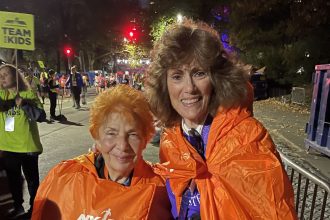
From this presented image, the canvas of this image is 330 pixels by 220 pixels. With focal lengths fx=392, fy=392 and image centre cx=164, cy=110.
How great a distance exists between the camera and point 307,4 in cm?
1487

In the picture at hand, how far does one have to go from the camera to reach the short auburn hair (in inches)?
82.4

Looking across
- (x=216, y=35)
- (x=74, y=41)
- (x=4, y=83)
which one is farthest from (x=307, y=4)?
(x=74, y=41)

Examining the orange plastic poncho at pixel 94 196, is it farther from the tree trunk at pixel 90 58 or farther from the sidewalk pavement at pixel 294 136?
the tree trunk at pixel 90 58

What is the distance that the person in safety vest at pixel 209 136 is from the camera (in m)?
1.60

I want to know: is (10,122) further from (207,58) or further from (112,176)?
(207,58)

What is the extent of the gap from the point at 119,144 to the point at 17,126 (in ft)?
10.3

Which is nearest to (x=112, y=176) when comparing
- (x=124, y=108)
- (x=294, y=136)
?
(x=124, y=108)

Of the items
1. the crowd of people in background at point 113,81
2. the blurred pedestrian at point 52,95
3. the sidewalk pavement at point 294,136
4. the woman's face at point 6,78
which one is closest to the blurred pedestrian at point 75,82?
the crowd of people in background at point 113,81

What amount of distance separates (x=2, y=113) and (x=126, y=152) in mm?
3289

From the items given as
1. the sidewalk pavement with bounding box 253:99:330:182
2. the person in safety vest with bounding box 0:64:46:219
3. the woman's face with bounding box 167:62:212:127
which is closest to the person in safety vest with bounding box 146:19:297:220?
the woman's face with bounding box 167:62:212:127

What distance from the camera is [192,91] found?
1.93 m

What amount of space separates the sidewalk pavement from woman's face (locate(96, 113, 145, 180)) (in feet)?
9.83

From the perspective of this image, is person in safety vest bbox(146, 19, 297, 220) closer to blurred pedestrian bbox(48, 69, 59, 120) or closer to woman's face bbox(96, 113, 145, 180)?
woman's face bbox(96, 113, 145, 180)

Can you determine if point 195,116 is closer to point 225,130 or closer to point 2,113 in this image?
point 225,130
